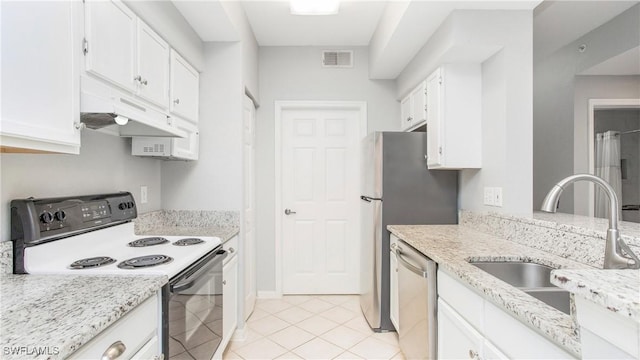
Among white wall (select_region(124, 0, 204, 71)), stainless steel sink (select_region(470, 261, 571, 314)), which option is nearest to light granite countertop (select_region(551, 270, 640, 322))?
stainless steel sink (select_region(470, 261, 571, 314))

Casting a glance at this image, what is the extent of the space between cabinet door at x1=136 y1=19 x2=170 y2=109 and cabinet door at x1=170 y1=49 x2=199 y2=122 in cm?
7

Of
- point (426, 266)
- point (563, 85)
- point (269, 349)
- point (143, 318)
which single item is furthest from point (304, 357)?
point (563, 85)

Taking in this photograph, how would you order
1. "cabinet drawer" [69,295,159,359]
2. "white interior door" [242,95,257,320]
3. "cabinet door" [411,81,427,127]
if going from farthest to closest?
1. "white interior door" [242,95,257,320]
2. "cabinet door" [411,81,427,127]
3. "cabinet drawer" [69,295,159,359]

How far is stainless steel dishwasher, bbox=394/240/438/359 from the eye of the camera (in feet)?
4.99

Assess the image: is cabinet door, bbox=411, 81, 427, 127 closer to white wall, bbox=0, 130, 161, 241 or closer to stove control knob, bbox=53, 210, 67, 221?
white wall, bbox=0, 130, 161, 241

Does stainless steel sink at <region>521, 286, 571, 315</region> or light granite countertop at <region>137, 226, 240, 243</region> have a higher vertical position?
light granite countertop at <region>137, 226, 240, 243</region>

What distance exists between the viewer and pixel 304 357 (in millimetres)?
2068

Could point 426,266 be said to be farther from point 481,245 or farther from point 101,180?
point 101,180

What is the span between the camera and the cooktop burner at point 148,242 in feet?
5.30

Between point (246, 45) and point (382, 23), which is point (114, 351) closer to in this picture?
point (246, 45)

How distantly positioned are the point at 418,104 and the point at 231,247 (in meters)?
→ 1.97

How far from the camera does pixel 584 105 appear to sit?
2570 millimetres

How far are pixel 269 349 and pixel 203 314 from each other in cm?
93

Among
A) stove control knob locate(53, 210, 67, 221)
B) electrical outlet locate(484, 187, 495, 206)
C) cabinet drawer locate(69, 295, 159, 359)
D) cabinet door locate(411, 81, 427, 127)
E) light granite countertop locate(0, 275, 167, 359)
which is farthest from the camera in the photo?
cabinet door locate(411, 81, 427, 127)
